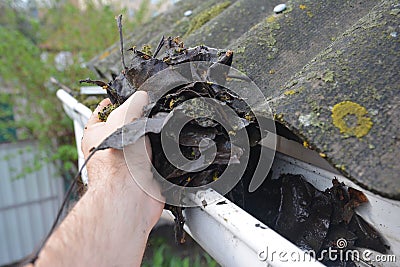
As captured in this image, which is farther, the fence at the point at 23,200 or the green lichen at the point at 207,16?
the fence at the point at 23,200

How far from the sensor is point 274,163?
1.04 m

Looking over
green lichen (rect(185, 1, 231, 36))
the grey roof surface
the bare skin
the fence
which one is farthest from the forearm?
the fence

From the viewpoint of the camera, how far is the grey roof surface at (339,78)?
0.60m

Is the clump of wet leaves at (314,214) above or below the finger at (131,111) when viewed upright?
below

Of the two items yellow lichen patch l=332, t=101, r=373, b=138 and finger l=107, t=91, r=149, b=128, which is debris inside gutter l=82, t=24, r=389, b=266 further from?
yellow lichen patch l=332, t=101, r=373, b=138

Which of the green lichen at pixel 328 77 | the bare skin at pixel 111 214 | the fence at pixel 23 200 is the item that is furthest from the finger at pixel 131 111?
the fence at pixel 23 200

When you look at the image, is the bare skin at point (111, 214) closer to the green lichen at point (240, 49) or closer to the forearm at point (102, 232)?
the forearm at point (102, 232)

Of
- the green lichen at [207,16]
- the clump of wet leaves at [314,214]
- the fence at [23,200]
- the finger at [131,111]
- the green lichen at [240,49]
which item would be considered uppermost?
the green lichen at [207,16]

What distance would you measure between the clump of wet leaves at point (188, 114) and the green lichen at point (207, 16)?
0.83 meters

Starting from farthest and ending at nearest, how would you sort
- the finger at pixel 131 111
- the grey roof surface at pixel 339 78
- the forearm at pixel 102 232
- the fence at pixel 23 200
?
1. the fence at pixel 23 200
2. the finger at pixel 131 111
3. the forearm at pixel 102 232
4. the grey roof surface at pixel 339 78

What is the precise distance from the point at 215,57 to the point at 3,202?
14.9ft

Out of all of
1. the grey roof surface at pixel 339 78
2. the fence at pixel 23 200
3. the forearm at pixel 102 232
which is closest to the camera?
the grey roof surface at pixel 339 78

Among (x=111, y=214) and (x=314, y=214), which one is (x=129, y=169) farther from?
(x=314, y=214)

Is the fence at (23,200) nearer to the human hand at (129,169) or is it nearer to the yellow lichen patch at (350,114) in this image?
the human hand at (129,169)
